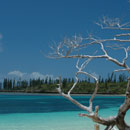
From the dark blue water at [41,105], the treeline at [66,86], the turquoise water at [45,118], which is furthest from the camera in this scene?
the treeline at [66,86]

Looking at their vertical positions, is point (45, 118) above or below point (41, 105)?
above

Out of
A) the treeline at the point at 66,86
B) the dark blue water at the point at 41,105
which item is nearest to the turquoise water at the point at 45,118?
the dark blue water at the point at 41,105

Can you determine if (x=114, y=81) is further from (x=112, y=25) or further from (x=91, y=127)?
(x=112, y=25)

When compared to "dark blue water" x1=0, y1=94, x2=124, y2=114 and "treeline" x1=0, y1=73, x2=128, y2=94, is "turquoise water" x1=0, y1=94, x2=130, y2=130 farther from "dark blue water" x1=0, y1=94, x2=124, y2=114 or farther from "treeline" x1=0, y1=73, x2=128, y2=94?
"treeline" x1=0, y1=73, x2=128, y2=94

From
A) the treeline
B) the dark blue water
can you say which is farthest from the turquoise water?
the treeline

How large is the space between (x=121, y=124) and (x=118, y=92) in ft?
213

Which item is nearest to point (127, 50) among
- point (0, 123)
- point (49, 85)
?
point (0, 123)

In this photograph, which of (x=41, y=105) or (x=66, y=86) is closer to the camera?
(x=41, y=105)

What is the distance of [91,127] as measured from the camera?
12414 mm

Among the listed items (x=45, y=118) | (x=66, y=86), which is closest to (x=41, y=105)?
(x=45, y=118)

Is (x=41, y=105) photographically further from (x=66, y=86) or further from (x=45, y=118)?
(x=66, y=86)

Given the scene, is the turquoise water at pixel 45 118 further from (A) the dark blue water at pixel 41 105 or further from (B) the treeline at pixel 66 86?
(B) the treeline at pixel 66 86

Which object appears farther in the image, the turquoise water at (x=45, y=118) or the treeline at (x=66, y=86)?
the treeline at (x=66, y=86)

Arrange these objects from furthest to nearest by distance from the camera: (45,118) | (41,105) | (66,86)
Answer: (66,86) < (41,105) < (45,118)
